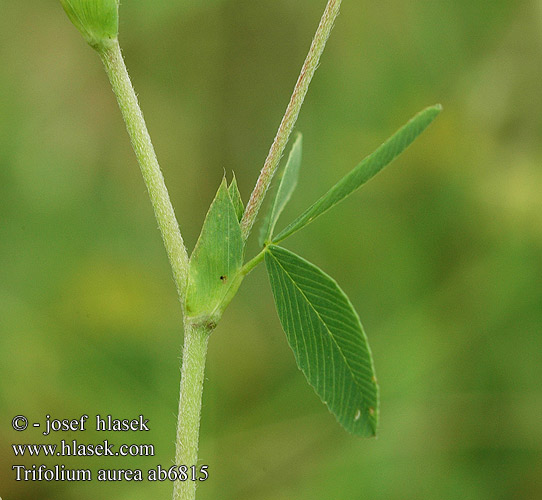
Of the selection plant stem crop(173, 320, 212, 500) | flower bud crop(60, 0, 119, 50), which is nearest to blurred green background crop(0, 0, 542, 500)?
plant stem crop(173, 320, 212, 500)

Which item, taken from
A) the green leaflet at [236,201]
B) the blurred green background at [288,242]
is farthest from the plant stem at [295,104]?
the blurred green background at [288,242]

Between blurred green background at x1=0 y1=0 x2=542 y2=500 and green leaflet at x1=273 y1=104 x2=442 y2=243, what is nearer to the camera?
green leaflet at x1=273 y1=104 x2=442 y2=243

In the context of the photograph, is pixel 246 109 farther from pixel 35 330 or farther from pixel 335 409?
pixel 335 409

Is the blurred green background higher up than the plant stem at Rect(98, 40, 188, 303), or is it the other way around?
the blurred green background

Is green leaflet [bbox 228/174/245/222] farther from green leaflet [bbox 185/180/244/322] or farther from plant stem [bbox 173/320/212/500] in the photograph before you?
plant stem [bbox 173/320/212/500]

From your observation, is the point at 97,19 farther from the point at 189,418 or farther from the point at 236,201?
the point at 189,418

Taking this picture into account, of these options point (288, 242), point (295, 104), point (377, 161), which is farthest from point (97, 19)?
point (288, 242)

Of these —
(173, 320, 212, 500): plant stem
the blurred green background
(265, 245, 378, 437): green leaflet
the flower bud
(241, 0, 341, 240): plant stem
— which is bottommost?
(173, 320, 212, 500): plant stem

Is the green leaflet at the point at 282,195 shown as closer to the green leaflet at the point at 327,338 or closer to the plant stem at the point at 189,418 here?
the green leaflet at the point at 327,338
